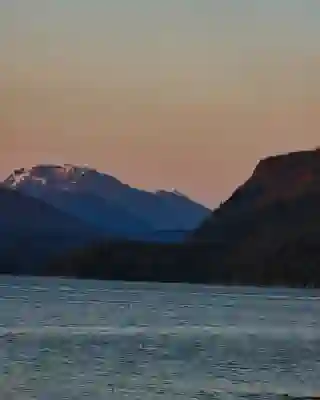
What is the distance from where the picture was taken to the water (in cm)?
1691

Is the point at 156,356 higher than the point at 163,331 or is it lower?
lower

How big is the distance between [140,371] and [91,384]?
2.19 metres

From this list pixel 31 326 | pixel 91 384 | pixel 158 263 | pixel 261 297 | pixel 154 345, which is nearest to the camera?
pixel 91 384

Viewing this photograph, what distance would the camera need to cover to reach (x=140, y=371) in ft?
63.8

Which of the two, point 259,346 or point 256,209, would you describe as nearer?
point 259,346

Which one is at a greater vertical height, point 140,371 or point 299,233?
point 299,233

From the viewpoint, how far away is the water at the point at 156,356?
666 inches

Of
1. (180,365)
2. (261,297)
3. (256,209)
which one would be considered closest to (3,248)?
(256,209)

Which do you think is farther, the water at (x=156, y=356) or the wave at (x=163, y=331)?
the wave at (x=163, y=331)

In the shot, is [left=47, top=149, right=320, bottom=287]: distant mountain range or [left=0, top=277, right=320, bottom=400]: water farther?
[left=47, top=149, right=320, bottom=287]: distant mountain range

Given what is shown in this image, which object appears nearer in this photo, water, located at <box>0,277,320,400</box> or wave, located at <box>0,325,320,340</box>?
water, located at <box>0,277,320,400</box>

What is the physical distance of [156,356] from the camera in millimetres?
22578

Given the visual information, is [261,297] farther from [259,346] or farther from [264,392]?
[264,392]

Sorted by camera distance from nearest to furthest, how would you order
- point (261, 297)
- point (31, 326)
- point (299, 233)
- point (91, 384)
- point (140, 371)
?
point (91, 384), point (140, 371), point (31, 326), point (299, 233), point (261, 297)
